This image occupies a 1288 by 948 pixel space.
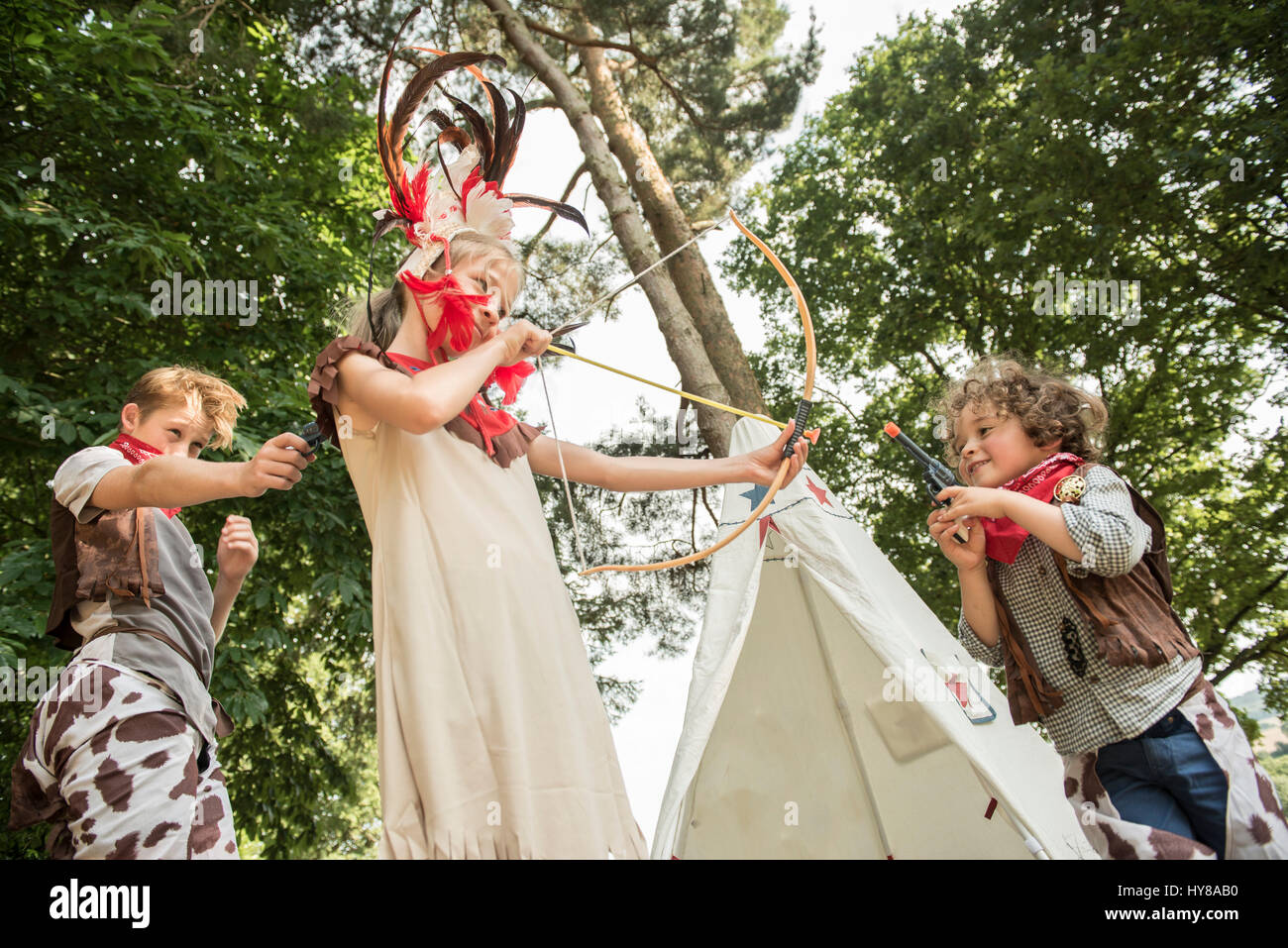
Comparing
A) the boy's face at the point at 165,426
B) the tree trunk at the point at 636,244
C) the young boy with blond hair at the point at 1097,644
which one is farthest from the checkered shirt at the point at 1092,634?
the tree trunk at the point at 636,244

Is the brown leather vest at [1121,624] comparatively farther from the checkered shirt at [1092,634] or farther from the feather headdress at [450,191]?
the feather headdress at [450,191]

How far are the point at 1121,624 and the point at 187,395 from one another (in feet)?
7.79

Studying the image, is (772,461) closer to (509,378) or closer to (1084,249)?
(509,378)

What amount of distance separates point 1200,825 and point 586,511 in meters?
5.65

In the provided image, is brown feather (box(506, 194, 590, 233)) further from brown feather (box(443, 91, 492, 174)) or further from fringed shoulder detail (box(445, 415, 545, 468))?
fringed shoulder detail (box(445, 415, 545, 468))

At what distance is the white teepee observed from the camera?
3494 mm

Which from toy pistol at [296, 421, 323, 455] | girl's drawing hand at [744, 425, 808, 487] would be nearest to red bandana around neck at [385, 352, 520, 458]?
toy pistol at [296, 421, 323, 455]

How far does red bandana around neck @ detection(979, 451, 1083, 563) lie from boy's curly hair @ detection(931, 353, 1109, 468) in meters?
0.10

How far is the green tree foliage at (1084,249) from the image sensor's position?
6.04m

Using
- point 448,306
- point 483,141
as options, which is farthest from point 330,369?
point 483,141

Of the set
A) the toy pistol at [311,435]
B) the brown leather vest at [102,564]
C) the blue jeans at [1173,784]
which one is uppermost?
the toy pistol at [311,435]

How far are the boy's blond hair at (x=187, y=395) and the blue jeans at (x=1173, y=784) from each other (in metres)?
2.32

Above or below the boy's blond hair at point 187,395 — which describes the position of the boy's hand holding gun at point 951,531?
below

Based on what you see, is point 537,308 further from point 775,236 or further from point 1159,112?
point 1159,112
